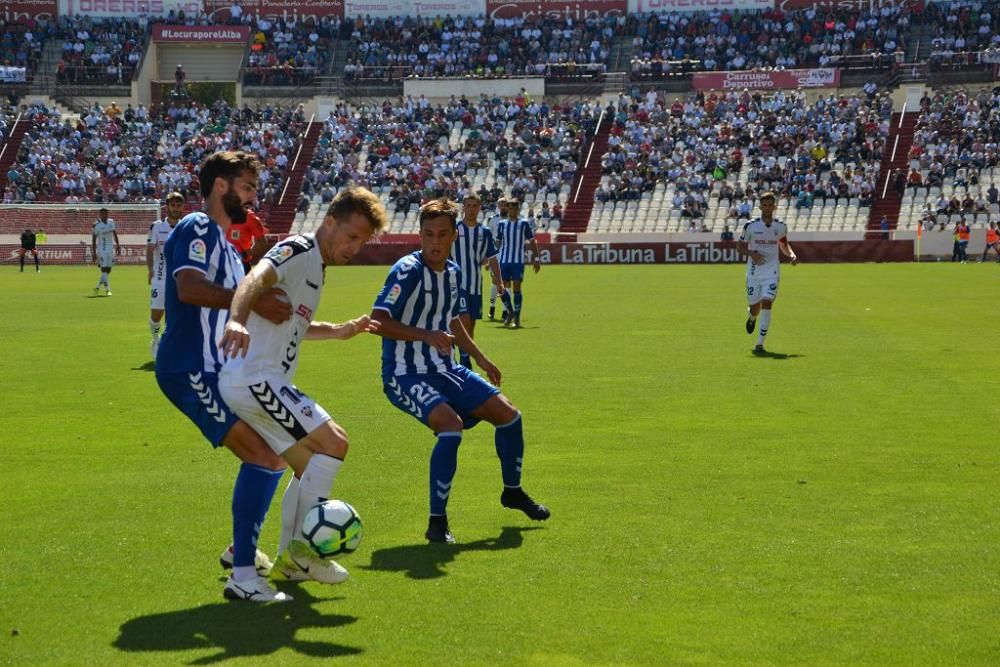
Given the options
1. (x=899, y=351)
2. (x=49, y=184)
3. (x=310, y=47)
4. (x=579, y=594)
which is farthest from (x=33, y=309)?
(x=310, y=47)

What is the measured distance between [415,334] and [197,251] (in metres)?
1.68

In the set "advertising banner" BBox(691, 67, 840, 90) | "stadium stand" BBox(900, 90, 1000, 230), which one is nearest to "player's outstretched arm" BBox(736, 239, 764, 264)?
"stadium stand" BBox(900, 90, 1000, 230)

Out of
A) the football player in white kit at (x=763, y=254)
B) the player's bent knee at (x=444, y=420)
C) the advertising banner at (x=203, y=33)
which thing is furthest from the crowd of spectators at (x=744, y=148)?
the player's bent knee at (x=444, y=420)

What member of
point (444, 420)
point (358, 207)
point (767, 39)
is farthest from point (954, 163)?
point (358, 207)

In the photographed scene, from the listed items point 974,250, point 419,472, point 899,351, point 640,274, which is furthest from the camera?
point 974,250

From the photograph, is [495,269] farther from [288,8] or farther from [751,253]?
[288,8]

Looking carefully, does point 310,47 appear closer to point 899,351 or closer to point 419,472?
point 899,351

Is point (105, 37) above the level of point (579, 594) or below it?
above

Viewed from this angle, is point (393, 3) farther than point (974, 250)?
Yes

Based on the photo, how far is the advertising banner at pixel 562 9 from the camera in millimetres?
71625

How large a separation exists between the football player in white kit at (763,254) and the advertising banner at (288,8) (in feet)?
191

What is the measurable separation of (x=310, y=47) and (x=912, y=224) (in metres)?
35.7

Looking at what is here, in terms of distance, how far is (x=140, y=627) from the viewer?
570 cm

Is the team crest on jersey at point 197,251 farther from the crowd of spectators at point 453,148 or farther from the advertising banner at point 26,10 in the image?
the advertising banner at point 26,10
